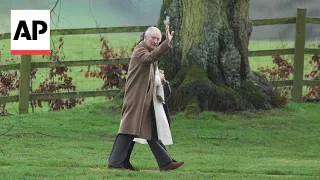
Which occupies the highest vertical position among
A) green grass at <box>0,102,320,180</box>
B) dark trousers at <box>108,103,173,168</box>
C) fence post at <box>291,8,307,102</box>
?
fence post at <box>291,8,307,102</box>

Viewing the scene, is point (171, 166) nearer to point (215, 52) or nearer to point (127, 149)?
point (127, 149)

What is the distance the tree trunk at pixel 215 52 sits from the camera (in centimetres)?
1850

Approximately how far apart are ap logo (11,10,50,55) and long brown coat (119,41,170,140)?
8644 mm

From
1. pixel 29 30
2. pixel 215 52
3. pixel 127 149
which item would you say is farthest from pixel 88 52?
pixel 127 149

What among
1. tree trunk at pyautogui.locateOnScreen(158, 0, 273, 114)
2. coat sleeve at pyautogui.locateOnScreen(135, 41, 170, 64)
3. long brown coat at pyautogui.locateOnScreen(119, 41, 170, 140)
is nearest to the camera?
coat sleeve at pyautogui.locateOnScreen(135, 41, 170, 64)

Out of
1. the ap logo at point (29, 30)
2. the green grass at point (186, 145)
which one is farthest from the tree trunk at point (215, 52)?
the ap logo at point (29, 30)

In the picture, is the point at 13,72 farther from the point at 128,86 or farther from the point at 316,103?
the point at 128,86

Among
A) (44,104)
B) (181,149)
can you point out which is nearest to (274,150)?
(181,149)

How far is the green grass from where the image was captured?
12266 mm

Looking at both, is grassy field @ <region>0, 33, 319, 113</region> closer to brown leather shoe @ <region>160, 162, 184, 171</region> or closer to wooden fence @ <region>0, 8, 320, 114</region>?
wooden fence @ <region>0, 8, 320, 114</region>

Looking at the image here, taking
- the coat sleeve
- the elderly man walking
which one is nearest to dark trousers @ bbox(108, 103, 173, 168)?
the elderly man walking

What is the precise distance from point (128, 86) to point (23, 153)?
111 inches

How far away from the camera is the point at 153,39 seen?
39.2 ft

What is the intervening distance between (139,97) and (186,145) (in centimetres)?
395
